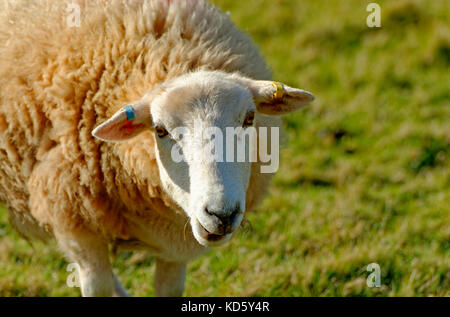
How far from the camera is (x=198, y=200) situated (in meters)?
2.84

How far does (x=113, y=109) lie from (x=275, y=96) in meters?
0.79

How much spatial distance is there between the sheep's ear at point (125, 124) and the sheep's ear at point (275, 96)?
0.48m

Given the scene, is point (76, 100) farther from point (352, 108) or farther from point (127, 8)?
point (352, 108)

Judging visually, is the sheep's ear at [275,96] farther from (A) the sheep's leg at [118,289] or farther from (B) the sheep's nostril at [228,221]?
(A) the sheep's leg at [118,289]

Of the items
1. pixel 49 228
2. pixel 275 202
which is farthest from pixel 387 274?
pixel 49 228

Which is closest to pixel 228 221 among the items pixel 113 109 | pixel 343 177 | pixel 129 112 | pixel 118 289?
pixel 129 112

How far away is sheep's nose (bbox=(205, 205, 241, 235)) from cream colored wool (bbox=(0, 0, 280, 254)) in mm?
609

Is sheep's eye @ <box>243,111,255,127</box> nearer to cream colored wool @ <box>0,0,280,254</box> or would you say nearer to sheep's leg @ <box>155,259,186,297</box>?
A: cream colored wool @ <box>0,0,280,254</box>

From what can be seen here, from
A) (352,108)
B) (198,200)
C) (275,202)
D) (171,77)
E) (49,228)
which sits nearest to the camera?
(198,200)

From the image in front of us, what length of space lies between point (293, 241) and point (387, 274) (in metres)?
0.72

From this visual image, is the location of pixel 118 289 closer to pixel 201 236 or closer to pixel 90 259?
pixel 90 259

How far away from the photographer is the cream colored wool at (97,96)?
339cm

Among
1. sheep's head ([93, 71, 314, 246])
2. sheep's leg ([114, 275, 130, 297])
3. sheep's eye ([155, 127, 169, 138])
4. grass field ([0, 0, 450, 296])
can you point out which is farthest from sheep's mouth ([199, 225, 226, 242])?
sheep's leg ([114, 275, 130, 297])

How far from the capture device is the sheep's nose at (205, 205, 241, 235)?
276 centimetres
